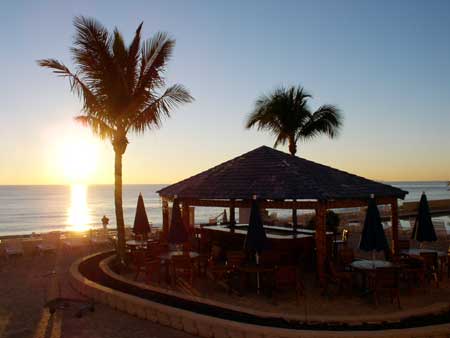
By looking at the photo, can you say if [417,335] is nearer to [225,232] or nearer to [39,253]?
[225,232]

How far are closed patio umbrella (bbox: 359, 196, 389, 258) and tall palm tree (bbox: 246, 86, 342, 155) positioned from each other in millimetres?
11692

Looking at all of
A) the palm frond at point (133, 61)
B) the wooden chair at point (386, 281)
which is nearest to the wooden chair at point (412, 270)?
the wooden chair at point (386, 281)

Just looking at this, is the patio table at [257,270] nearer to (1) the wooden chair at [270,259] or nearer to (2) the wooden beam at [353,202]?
(1) the wooden chair at [270,259]

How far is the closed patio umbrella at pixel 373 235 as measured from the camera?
34.4ft

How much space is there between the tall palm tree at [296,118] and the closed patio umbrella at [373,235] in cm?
1169

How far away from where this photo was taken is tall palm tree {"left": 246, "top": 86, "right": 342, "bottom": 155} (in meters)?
22.1

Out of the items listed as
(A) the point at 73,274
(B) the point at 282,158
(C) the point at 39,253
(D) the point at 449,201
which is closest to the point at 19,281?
(A) the point at 73,274

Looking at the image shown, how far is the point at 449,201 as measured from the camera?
46156 millimetres

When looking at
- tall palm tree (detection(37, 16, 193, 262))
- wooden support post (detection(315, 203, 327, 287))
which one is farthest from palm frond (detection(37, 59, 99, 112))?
wooden support post (detection(315, 203, 327, 287))

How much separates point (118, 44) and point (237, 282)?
8732 millimetres

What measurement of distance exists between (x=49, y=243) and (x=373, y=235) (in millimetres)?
13578

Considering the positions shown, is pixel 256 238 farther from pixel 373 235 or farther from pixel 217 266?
pixel 373 235

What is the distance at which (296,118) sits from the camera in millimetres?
22031

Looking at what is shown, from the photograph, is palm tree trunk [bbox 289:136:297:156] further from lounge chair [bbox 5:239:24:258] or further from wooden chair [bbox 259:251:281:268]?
lounge chair [bbox 5:239:24:258]
